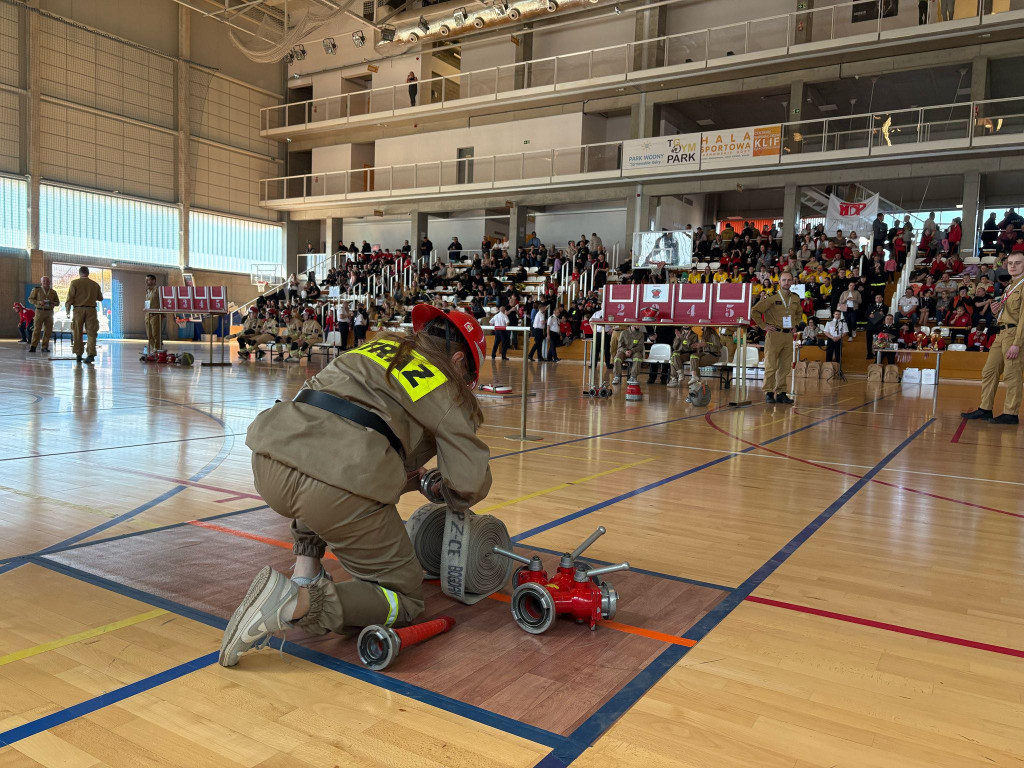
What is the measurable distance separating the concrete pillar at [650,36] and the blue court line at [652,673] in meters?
25.2

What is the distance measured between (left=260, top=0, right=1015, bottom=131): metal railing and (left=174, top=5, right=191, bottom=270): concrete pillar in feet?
13.8

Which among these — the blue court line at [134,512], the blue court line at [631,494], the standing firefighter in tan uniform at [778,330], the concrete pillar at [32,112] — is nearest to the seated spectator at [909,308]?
the standing firefighter in tan uniform at [778,330]

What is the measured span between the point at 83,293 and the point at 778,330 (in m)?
13.3

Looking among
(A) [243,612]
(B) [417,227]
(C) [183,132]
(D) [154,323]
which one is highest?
(C) [183,132]

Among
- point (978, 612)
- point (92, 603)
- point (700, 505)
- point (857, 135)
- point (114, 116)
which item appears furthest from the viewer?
point (114, 116)

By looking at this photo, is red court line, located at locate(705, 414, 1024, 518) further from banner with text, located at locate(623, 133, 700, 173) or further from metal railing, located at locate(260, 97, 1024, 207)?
banner with text, located at locate(623, 133, 700, 173)

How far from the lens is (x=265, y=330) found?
2016cm

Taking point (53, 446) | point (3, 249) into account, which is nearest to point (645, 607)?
point (53, 446)

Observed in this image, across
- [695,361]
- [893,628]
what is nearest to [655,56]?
[695,361]

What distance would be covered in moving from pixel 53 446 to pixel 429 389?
468 centimetres

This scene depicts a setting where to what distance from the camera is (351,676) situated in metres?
2.27

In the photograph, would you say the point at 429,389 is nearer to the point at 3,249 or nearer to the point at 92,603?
the point at 92,603

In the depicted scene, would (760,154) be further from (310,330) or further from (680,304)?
(310,330)

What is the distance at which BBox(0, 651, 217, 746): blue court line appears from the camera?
1868 mm
